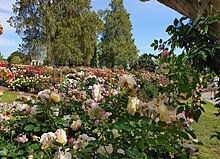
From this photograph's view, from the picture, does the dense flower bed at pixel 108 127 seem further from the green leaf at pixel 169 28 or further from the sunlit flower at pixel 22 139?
the green leaf at pixel 169 28

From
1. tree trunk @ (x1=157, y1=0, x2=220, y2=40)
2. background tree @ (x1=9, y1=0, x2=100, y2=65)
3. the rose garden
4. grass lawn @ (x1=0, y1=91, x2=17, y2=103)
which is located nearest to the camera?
the rose garden

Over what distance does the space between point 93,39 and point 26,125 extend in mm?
21574

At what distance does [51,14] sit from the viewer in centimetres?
2073

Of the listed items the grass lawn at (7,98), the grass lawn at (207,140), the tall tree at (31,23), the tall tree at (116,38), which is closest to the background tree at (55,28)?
the tall tree at (31,23)

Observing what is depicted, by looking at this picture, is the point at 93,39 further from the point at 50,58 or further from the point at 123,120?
the point at 123,120

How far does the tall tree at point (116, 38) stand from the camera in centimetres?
3206

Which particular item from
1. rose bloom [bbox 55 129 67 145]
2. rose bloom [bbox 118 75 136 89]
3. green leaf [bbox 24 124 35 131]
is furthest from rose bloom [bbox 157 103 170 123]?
green leaf [bbox 24 124 35 131]

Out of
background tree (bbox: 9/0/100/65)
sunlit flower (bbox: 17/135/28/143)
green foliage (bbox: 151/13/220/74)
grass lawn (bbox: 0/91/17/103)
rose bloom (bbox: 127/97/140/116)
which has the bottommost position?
grass lawn (bbox: 0/91/17/103)

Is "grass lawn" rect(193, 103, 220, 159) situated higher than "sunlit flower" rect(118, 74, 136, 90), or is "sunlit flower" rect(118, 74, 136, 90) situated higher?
"sunlit flower" rect(118, 74, 136, 90)

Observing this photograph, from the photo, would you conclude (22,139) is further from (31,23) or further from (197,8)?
(31,23)

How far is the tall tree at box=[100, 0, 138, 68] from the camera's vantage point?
32.1m

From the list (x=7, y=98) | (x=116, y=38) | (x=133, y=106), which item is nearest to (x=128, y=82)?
(x=133, y=106)

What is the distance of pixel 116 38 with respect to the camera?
34469 millimetres

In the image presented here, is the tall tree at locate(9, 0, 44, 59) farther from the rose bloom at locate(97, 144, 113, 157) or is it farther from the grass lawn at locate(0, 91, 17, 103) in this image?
the rose bloom at locate(97, 144, 113, 157)
